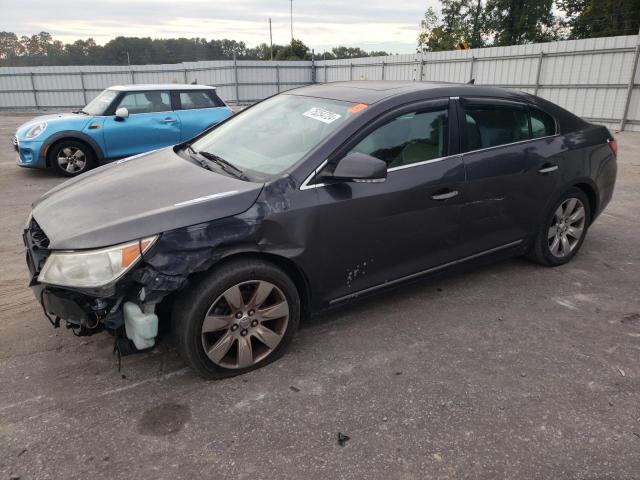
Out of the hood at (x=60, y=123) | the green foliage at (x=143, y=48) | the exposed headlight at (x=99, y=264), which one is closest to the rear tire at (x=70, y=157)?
the hood at (x=60, y=123)

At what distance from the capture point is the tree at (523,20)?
38188 mm

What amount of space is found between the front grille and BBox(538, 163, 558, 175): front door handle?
3.63 metres

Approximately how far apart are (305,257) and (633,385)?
2.05 metres

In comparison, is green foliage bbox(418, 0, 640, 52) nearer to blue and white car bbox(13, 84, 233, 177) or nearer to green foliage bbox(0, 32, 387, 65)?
green foliage bbox(0, 32, 387, 65)

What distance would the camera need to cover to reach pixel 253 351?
2994 mm

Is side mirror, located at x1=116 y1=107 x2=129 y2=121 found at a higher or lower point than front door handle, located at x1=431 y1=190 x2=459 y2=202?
higher

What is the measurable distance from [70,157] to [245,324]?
7085mm

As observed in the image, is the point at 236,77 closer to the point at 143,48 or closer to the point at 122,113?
the point at 122,113

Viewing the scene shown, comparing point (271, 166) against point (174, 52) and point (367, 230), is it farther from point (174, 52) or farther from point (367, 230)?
point (174, 52)

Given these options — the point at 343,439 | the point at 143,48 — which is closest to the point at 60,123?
the point at 343,439

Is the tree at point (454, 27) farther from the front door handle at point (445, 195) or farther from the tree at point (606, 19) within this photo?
the front door handle at point (445, 195)

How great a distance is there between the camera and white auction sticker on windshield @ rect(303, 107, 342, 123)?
3.30m

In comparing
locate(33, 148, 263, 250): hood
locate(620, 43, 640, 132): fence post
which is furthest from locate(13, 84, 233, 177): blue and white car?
locate(620, 43, 640, 132): fence post

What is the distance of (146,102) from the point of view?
8938 mm
